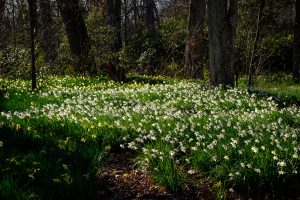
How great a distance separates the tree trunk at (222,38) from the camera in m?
12.2

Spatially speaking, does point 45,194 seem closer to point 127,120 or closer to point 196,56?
point 127,120

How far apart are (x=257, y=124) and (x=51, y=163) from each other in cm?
335

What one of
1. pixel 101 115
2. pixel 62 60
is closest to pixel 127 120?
pixel 101 115

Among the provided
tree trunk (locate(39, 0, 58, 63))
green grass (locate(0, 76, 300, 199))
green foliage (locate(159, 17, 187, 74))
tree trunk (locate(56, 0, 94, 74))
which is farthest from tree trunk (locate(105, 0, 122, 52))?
green grass (locate(0, 76, 300, 199))

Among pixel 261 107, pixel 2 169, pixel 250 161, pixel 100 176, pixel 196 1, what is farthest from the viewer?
pixel 196 1

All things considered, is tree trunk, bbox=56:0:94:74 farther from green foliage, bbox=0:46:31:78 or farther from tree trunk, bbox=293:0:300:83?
tree trunk, bbox=293:0:300:83

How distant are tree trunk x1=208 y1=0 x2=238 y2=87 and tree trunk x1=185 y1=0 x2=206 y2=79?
7816 millimetres

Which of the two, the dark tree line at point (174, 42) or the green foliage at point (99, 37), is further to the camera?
the green foliage at point (99, 37)

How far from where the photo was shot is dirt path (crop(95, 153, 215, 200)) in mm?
5340

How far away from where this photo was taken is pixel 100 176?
5973 millimetres

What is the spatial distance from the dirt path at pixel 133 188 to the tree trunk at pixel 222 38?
660cm

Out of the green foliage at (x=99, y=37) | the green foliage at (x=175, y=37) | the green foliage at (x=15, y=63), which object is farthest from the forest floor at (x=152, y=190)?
the green foliage at (x=175, y=37)

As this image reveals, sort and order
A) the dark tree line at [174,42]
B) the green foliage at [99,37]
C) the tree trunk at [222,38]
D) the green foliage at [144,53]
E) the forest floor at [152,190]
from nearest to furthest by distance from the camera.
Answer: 1. the forest floor at [152,190]
2. the tree trunk at [222,38]
3. the dark tree line at [174,42]
4. the green foliage at [99,37]
5. the green foliage at [144,53]

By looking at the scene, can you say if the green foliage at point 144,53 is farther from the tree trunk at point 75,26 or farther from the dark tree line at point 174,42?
the tree trunk at point 75,26
